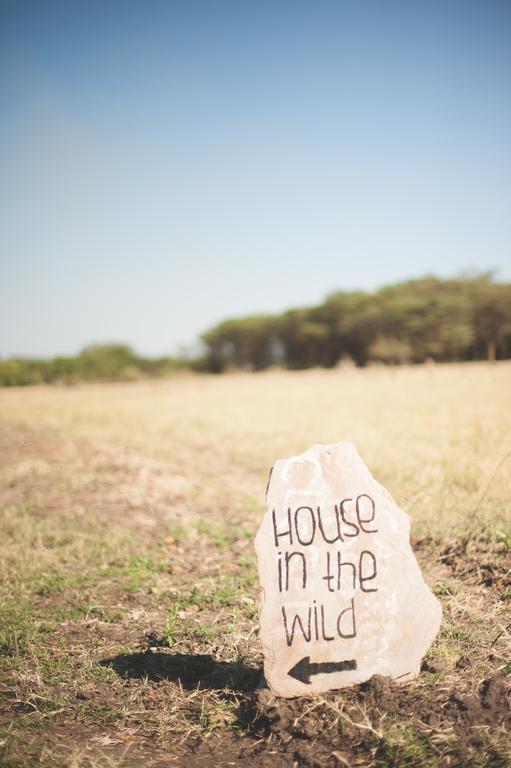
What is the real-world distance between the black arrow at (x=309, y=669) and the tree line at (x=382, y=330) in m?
19.6

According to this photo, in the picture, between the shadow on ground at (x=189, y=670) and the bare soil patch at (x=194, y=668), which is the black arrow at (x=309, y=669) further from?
the shadow on ground at (x=189, y=670)

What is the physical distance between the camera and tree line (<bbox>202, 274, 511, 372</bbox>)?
28.8 m

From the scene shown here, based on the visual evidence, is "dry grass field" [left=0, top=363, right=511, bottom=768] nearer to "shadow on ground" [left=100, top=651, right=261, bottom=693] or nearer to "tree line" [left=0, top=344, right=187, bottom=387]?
"shadow on ground" [left=100, top=651, right=261, bottom=693]

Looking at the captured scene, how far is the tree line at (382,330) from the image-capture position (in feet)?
94.5

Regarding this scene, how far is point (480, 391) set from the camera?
40.6 ft

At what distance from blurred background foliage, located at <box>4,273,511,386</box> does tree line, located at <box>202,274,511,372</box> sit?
0.07 metres

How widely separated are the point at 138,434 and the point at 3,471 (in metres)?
3.67

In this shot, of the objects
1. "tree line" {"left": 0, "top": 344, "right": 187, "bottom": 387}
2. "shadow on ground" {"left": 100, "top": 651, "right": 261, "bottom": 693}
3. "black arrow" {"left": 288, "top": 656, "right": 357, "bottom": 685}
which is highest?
"tree line" {"left": 0, "top": 344, "right": 187, "bottom": 387}

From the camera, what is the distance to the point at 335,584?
7.32ft

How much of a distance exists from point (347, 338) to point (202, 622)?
124 ft

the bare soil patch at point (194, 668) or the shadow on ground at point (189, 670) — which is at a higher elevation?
the bare soil patch at point (194, 668)

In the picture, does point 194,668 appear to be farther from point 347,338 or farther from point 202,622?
point 347,338

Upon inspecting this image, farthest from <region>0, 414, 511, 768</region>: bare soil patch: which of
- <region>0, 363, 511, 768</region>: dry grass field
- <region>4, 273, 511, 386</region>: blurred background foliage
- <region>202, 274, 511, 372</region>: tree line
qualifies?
<region>4, 273, 511, 386</region>: blurred background foliage

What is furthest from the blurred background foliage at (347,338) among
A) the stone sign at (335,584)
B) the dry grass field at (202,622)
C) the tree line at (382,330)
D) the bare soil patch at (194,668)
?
the stone sign at (335,584)
